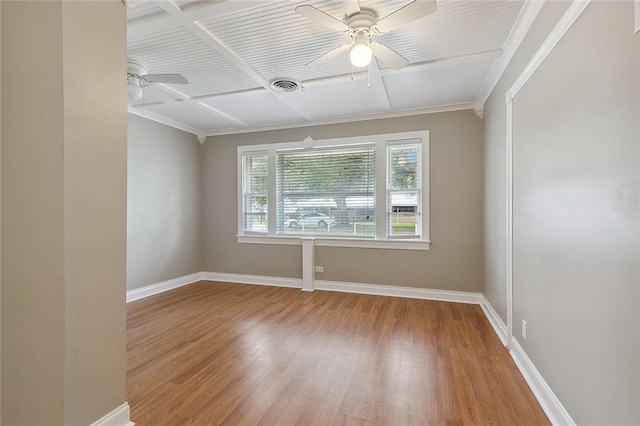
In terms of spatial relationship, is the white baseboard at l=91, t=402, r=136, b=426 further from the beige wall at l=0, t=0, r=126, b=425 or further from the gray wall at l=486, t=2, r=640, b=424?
the gray wall at l=486, t=2, r=640, b=424

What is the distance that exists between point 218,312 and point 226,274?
5.48 feet

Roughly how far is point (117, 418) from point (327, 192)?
3.61m

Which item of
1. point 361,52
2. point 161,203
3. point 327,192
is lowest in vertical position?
point 161,203

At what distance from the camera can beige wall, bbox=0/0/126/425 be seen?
1283 millimetres

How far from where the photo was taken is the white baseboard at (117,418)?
146cm

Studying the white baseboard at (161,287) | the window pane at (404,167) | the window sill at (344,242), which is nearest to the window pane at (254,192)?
the window sill at (344,242)

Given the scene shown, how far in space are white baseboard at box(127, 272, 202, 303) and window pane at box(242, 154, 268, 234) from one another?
128 cm

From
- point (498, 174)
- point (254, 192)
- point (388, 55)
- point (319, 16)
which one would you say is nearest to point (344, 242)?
point (254, 192)

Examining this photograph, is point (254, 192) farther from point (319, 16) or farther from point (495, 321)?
point (495, 321)

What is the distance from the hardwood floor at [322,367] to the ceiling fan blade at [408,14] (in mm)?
2428

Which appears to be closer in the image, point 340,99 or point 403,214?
point 340,99

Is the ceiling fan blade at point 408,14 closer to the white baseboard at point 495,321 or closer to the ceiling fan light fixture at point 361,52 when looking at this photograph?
the ceiling fan light fixture at point 361,52

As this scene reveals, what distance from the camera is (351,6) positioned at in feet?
6.08

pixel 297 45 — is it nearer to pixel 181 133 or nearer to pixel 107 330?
pixel 107 330
